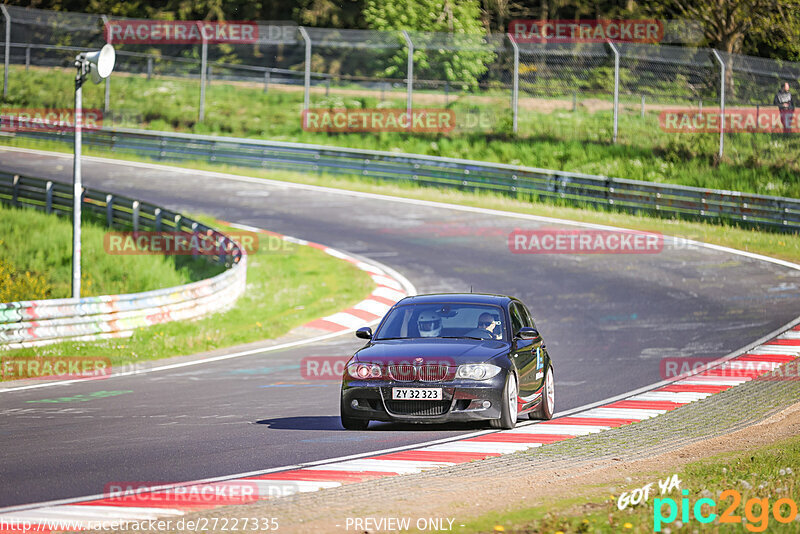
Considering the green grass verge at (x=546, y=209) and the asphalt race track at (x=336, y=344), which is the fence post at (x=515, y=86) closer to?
the green grass verge at (x=546, y=209)

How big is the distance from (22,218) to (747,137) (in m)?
20.6

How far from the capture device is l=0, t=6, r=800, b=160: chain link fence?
107ft

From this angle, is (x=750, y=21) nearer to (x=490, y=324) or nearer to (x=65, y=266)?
(x=65, y=266)

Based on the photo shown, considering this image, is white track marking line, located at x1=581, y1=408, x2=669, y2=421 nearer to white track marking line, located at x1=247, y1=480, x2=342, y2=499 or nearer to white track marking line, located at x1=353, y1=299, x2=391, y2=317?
white track marking line, located at x1=247, y1=480, x2=342, y2=499


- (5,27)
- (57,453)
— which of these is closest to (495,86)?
(5,27)

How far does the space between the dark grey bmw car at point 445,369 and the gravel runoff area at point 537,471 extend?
0.79m

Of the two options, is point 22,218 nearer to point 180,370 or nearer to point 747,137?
point 180,370

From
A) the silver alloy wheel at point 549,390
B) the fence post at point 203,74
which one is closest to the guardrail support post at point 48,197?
the fence post at point 203,74

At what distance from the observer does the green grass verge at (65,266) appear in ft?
72.6

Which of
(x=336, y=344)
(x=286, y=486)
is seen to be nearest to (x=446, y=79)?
(x=336, y=344)

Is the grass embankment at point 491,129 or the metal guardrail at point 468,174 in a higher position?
the grass embankment at point 491,129

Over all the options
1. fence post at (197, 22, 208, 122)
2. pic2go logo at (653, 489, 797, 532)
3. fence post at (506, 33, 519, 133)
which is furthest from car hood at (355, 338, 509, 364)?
fence post at (197, 22, 208, 122)

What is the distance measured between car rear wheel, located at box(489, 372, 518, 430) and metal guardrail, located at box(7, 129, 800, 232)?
18507mm

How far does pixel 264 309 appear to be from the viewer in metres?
20.7
